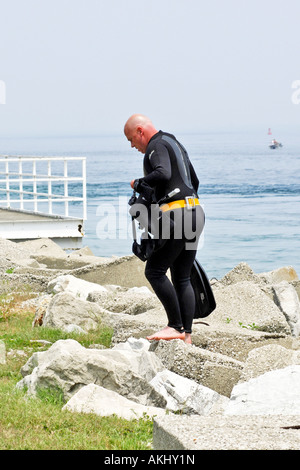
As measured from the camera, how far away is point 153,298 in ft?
29.9

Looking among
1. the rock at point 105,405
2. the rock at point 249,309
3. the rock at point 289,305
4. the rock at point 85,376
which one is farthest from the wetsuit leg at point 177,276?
the rock at point 289,305

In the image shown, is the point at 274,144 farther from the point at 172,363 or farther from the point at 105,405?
the point at 105,405

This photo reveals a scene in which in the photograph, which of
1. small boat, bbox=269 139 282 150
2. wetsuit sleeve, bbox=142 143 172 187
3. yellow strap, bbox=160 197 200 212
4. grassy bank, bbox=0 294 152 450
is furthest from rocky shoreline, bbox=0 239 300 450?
small boat, bbox=269 139 282 150

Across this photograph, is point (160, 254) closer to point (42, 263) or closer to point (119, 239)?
point (42, 263)

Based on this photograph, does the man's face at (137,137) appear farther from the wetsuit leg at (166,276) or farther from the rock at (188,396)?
the rock at (188,396)

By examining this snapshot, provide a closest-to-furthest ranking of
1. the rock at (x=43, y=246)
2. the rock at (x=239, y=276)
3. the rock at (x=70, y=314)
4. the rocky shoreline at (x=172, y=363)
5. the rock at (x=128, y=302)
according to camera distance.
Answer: the rocky shoreline at (x=172, y=363)
the rock at (x=70, y=314)
the rock at (x=128, y=302)
the rock at (x=239, y=276)
the rock at (x=43, y=246)

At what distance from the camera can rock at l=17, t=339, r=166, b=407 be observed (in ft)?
18.7

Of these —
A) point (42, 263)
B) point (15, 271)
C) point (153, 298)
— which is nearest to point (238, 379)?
point (153, 298)

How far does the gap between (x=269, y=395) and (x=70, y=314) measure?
126 inches

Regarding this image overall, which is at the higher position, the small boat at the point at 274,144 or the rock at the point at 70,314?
the rock at the point at 70,314

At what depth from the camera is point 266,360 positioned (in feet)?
20.9

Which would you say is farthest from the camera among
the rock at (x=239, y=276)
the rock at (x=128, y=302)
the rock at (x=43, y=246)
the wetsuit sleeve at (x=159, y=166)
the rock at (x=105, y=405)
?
the rock at (x=43, y=246)

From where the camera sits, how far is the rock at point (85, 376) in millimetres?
5711

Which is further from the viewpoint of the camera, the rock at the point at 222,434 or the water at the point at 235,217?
the water at the point at 235,217
